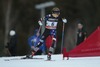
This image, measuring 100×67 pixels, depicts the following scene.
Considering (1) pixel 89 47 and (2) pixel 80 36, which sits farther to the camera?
(2) pixel 80 36

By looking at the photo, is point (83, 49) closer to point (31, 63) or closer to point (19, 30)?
point (31, 63)

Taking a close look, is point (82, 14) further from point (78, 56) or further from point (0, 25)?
point (78, 56)

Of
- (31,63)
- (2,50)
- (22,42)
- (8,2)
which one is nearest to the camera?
(31,63)

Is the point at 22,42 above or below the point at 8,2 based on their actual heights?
below

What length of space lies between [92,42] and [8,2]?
27794 mm

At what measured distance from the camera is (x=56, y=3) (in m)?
41.7

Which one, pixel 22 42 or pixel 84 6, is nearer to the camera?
pixel 22 42

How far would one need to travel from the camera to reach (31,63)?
12.5m

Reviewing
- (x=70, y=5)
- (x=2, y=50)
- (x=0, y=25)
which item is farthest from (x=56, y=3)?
(x=2, y=50)

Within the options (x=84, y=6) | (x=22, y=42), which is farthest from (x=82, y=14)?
(x=22, y=42)

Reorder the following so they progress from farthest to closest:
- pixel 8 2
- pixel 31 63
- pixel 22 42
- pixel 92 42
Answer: pixel 8 2
pixel 22 42
pixel 92 42
pixel 31 63

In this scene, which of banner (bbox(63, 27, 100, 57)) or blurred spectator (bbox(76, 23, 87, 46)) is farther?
blurred spectator (bbox(76, 23, 87, 46))

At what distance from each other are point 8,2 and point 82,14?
568 cm

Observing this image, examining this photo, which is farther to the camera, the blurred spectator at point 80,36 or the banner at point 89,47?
the blurred spectator at point 80,36
